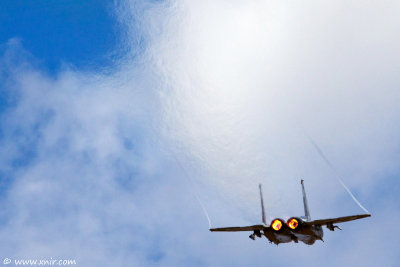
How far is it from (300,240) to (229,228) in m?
8.04

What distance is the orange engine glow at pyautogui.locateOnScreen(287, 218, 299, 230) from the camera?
37025 mm

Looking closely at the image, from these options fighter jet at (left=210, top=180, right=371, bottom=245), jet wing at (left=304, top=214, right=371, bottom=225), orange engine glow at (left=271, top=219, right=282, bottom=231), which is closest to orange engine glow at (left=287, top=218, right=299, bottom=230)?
fighter jet at (left=210, top=180, right=371, bottom=245)

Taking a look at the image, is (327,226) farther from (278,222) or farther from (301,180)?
(301,180)

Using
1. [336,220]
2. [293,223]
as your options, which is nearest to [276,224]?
[293,223]

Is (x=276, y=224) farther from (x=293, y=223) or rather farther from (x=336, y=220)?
(x=336, y=220)

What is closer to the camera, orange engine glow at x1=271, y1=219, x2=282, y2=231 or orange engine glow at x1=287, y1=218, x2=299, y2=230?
orange engine glow at x1=287, y1=218, x2=299, y2=230

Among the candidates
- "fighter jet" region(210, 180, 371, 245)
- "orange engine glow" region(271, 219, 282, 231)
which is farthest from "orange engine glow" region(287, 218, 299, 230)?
"orange engine glow" region(271, 219, 282, 231)

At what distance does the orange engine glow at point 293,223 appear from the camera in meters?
37.0

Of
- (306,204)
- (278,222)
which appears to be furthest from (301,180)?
(278,222)

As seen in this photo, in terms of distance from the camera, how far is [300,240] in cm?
3925

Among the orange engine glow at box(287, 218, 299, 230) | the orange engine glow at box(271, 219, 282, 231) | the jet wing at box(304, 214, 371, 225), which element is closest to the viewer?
the orange engine glow at box(287, 218, 299, 230)

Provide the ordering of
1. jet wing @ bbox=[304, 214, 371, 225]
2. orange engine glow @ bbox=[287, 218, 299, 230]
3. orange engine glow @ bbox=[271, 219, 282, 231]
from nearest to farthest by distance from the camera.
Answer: orange engine glow @ bbox=[287, 218, 299, 230] → orange engine glow @ bbox=[271, 219, 282, 231] → jet wing @ bbox=[304, 214, 371, 225]

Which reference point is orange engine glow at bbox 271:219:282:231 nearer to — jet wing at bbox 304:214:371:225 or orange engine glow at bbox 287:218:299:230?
orange engine glow at bbox 287:218:299:230

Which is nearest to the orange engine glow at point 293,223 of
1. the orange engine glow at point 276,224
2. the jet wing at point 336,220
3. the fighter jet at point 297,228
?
the fighter jet at point 297,228
